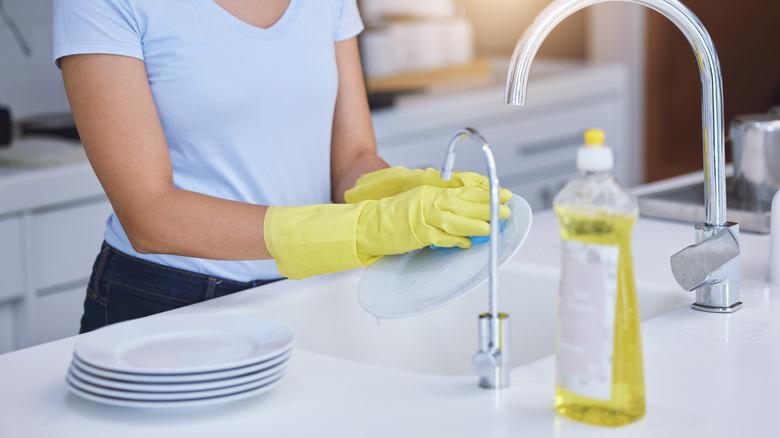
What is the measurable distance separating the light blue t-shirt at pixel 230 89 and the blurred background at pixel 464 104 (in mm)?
864

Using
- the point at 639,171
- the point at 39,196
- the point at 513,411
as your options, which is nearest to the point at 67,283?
the point at 39,196

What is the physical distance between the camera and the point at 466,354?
1.72m

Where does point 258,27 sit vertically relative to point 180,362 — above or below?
above

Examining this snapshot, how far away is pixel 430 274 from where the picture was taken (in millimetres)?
A: 1396

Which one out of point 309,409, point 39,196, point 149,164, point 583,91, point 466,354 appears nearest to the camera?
point 309,409

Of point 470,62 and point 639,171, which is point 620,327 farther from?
point 639,171

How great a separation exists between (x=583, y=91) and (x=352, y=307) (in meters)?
2.23

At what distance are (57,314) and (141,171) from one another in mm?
1196

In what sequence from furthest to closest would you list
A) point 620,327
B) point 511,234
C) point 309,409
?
point 511,234
point 309,409
point 620,327

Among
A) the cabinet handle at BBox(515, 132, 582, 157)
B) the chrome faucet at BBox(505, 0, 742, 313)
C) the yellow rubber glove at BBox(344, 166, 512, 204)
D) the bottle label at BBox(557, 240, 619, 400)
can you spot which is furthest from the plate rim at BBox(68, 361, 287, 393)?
the cabinet handle at BBox(515, 132, 582, 157)

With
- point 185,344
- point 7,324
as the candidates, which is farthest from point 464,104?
point 185,344

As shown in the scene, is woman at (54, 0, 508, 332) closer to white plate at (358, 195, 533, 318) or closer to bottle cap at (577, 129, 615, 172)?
white plate at (358, 195, 533, 318)

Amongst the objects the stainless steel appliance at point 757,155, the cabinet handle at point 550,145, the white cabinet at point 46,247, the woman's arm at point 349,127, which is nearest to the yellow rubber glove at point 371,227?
the woman's arm at point 349,127

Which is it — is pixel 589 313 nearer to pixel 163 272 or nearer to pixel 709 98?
pixel 709 98
